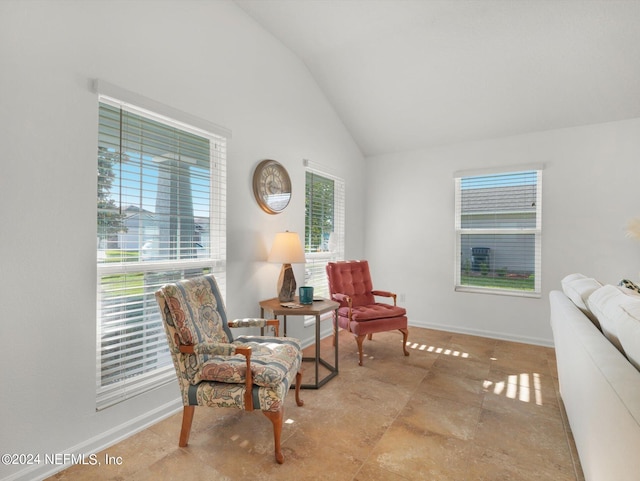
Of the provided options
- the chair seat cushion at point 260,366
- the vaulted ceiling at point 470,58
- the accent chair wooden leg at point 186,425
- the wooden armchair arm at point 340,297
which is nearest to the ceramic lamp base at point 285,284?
the wooden armchair arm at point 340,297

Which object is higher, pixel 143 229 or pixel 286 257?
pixel 143 229

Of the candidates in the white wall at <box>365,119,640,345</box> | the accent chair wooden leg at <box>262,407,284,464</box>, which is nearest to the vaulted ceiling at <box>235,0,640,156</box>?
the white wall at <box>365,119,640,345</box>

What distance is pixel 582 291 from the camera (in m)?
1.93

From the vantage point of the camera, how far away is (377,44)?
10.3 ft

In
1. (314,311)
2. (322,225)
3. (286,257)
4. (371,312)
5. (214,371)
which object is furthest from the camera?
(322,225)

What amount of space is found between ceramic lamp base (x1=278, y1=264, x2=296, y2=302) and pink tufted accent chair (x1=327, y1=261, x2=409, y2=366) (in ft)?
1.69

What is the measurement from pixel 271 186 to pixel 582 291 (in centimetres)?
249

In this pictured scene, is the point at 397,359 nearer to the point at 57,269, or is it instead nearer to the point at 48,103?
the point at 57,269

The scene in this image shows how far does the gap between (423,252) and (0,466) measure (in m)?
4.27

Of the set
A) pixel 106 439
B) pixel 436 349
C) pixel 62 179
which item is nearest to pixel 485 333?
pixel 436 349

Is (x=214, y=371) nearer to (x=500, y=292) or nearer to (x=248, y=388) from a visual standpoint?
(x=248, y=388)

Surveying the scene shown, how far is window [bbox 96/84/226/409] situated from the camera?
1.93 metres

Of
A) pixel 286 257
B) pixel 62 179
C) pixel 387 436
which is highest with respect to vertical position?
pixel 62 179

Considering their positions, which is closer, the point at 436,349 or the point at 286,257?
the point at 286,257
